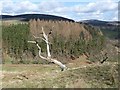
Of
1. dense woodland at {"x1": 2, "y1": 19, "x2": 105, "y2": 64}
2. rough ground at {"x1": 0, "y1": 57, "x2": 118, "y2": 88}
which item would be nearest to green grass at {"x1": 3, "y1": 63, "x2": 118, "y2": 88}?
rough ground at {"x1": 0, "y1": 57, "x2": 118, "y2": 88}

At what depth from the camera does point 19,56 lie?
9138cm

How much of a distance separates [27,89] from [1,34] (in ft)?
255

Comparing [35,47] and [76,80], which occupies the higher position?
[76,80]

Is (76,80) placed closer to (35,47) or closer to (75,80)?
(75,80)

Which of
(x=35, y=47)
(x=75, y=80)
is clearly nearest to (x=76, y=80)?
(x=75, y=80)

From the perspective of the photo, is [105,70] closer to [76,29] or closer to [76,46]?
[76,46]

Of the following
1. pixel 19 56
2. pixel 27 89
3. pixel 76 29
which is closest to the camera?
pixel 27 89

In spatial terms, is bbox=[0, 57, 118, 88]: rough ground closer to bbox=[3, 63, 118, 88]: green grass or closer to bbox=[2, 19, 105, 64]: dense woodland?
bbox=[3, 63, 118, 88]: green grass

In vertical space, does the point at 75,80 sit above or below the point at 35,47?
above

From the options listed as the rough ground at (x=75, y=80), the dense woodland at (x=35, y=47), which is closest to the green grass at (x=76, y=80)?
the rough ground at (x=75, y=80)

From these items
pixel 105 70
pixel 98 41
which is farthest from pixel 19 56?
pixel 105 70

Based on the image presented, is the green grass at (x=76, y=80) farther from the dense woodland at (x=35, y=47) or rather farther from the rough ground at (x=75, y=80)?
the dense woodland at (x=35, y=47)

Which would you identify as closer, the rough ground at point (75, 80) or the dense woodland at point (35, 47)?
the rough ground at point (75, 80)

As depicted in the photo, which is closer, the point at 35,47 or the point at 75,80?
the point at 75,80
